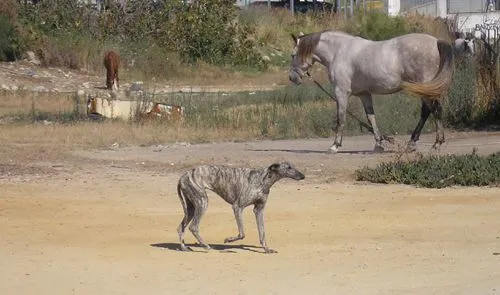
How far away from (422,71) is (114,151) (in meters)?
5.51

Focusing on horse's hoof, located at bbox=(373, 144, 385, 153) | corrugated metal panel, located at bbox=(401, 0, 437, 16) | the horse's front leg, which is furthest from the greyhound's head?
corrugated metal panel, located at bbox=(401, 0, 437, 16)

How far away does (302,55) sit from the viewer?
74.2 feet

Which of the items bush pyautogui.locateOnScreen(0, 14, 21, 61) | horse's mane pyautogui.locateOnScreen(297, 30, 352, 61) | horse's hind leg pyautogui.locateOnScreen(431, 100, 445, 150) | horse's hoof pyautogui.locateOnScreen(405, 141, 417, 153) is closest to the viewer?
horse's hoof pyautogui.locateOnScreen(405, 141, 417, 153)

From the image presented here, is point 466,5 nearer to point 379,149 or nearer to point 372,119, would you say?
point 372,119

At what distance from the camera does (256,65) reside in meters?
44.7

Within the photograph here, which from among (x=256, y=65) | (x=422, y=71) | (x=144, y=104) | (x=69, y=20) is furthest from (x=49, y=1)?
(x=422, y=71)

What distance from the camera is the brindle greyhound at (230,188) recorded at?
1273 centimetres

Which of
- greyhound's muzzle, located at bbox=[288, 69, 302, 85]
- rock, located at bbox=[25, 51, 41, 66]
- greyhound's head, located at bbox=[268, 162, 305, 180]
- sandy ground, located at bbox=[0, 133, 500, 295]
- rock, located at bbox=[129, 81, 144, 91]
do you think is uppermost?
greyhound's muzzle, located at bbox=[288, 69, 302, 85]

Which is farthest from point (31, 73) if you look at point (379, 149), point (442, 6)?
point (442, 6)

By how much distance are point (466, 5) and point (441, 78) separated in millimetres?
41220

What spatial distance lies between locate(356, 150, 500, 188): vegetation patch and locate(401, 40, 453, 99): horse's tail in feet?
8.11

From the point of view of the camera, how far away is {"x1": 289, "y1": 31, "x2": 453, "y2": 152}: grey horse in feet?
68.1

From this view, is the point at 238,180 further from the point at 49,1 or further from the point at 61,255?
the point at 49,1

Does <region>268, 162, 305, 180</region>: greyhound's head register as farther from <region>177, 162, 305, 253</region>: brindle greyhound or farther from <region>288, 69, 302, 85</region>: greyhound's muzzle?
<region>288, 69, 302, 85</region>: greyhound's muzzle
